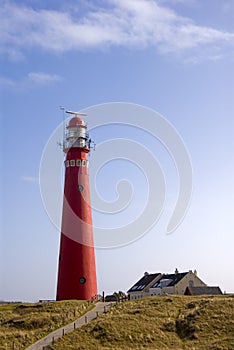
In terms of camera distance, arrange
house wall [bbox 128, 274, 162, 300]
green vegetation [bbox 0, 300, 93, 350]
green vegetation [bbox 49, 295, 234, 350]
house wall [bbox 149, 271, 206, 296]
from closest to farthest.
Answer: green vegetation [bbox 49, 295, 234, 350]
green vegetation [bbox 0, 300, 93, 350]
house wall [bbox 149, 271, 206, 296]
house wall [bbox 128, 274, 162, 300]

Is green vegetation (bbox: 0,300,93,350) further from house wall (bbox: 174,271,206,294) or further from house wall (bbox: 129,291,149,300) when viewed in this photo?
house wall (bbox: 129,291,149,300)

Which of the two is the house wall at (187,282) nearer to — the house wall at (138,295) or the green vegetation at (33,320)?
the house wall at (138,295)

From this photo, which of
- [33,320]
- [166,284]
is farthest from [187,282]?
Answer: [33,320]

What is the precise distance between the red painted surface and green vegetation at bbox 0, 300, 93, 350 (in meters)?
1.97

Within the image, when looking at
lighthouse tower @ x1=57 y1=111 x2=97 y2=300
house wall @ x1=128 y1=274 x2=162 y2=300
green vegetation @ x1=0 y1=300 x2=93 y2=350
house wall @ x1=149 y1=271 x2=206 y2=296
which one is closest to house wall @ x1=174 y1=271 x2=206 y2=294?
house wall @ x1=149 y1=271 x2=206 y2=296

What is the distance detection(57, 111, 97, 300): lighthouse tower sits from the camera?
44281 millimetres

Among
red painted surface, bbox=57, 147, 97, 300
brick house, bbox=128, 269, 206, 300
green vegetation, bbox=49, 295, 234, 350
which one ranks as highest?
brick house, bbox=128, 269, 206, 300

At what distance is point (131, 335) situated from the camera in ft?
104

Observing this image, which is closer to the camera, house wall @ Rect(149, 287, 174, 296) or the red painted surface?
the red painted surface

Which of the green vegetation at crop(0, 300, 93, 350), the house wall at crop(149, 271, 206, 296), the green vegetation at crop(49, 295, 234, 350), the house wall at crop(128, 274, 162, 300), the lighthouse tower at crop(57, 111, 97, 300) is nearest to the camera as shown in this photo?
the green vegetation at crop(49, 295, 234, 350)

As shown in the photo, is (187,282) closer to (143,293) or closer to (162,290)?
(162,290)

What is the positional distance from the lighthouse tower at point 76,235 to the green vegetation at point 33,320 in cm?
207

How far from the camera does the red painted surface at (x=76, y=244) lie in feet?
145

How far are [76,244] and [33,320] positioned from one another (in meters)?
9.09
